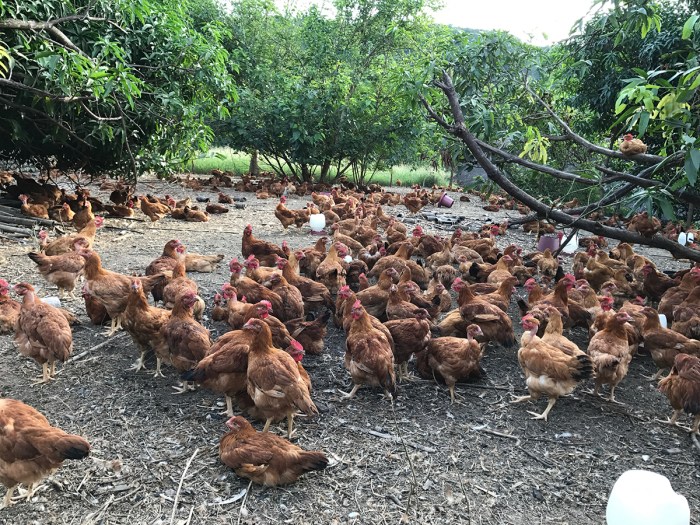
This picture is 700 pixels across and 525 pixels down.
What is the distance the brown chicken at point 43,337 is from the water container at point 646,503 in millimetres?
4499

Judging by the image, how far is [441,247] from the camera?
945 centimetres

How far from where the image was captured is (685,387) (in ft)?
13.9

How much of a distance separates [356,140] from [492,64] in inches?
477

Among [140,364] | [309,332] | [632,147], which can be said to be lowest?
[140,364]

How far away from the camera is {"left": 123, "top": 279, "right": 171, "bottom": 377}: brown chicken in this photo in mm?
4914

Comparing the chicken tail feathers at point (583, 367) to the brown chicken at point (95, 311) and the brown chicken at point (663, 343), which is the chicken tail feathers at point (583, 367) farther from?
the brown chicken at point (95, 311)

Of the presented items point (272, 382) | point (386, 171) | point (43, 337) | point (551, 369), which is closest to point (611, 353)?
point (551, 369)

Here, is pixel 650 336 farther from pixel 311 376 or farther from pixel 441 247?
pixel 441 247

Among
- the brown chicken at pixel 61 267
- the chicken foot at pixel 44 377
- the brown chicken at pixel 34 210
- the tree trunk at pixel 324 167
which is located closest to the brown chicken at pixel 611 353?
the chicken foot at pixel 44 377

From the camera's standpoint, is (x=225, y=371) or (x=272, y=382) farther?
(x=225, y=371)

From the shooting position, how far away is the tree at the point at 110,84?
20.2 ft

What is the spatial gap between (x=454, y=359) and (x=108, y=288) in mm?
3852

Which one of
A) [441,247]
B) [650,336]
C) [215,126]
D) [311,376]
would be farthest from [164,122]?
[215,126]

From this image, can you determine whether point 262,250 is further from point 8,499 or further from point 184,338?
point 8,499
